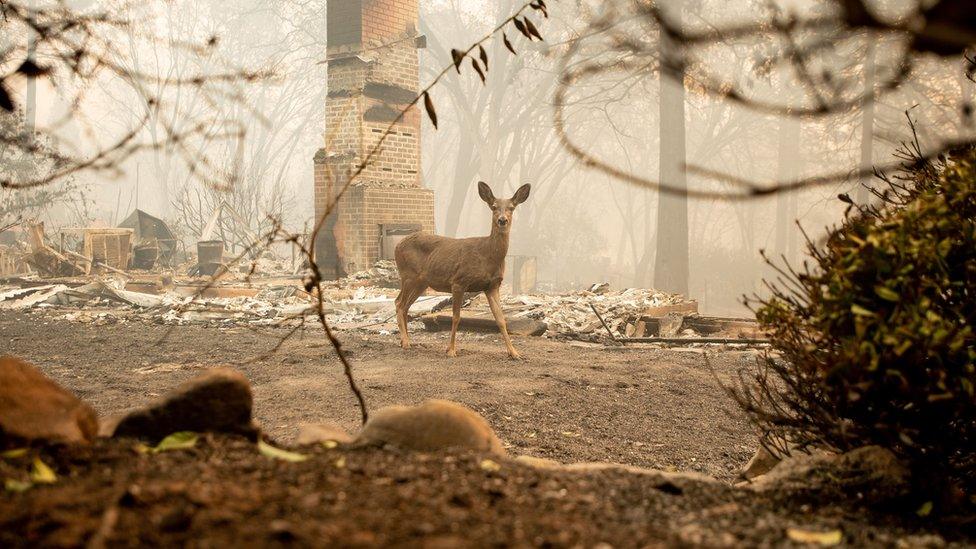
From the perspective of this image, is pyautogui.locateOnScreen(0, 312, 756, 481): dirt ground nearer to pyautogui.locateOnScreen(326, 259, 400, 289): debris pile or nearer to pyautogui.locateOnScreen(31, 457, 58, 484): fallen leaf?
pyautogui.locateOnScreen(31, 457, 58, 484): fallen leaf

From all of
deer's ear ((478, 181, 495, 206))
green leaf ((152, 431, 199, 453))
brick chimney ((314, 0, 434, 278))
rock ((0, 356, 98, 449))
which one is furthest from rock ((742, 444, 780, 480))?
brick chimney ((314, 0, 434, 278))

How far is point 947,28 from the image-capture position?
114cm

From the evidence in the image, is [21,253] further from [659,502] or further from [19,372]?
[659,502]

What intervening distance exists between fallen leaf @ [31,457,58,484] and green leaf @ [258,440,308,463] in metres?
0.70

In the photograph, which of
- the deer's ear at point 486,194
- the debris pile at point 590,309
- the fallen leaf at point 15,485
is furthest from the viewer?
the debris pile at point 590,309

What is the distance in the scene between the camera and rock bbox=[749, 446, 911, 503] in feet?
10.6

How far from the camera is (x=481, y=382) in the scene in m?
8.45

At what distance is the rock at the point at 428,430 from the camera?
3.32 meters

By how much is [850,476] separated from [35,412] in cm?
310

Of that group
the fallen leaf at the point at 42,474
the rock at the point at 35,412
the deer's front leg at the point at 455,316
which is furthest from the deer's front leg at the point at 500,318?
the fallen leaf at the point at 42,474

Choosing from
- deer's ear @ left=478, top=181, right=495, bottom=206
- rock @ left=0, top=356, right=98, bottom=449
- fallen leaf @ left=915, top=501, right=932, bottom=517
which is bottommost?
fallen leaf @ left=915, top=501, right=932, bottom=517

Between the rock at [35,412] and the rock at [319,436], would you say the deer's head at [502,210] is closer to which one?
the rock at [319,436]

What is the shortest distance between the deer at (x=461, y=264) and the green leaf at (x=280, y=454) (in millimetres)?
7027

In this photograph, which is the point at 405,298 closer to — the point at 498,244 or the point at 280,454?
the point at 498,244
